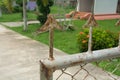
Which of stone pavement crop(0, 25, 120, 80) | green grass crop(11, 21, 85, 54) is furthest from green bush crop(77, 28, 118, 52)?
stone pavement crop(0, 25, 120, 80)

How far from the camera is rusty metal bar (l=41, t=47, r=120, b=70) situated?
3.40ft

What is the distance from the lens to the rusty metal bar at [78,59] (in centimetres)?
104

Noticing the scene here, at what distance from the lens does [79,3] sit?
→ 19.7 metres

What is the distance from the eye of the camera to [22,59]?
7.16 metres

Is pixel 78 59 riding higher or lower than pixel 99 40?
higher

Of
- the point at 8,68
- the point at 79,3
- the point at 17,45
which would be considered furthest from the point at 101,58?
the point at 79,3

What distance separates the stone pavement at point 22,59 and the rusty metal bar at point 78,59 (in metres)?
3.28

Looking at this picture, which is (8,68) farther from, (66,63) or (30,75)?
(66,63)

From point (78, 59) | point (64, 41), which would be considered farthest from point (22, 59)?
point (78, 59)

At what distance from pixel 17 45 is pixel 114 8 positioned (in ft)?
38.5

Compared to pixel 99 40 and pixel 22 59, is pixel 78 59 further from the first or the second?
pixel 99 40

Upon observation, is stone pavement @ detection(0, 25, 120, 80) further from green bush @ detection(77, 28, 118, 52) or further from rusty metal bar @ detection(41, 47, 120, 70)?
rusty metal bar @ detection(41, 47, 120, 70)

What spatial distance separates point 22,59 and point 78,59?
6166mm

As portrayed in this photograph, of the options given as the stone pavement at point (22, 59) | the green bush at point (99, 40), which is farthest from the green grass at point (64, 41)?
the green bush at point (99, 40)
